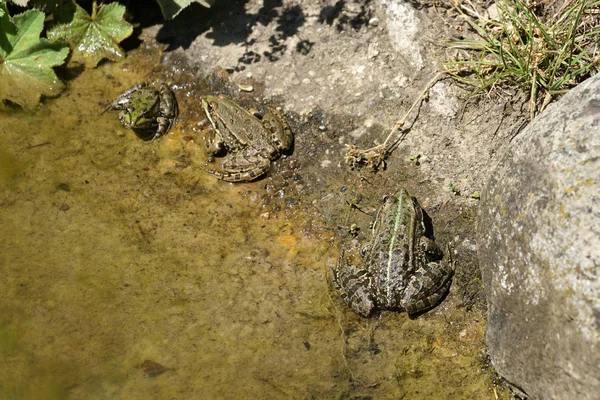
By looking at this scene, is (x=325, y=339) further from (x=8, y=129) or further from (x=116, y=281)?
(x=8, y=129)

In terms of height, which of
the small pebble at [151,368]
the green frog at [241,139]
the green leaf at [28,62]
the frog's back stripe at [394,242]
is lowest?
the small pebble at [151,368]

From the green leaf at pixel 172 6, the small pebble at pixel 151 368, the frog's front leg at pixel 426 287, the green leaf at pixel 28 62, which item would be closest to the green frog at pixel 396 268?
the frog's front leg at pixel 426 287

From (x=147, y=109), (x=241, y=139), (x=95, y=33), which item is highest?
(x=95, y=33)

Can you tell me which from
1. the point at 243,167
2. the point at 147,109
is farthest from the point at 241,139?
the point at 147,109

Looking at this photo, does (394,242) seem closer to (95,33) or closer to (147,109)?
(147,109)

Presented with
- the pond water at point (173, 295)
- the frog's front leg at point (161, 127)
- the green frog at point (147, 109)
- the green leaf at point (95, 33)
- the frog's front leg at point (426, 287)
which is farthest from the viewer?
the green leaf at point (95, 33)

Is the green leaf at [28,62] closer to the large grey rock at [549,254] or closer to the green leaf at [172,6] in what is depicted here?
the green leaf at [172,6]

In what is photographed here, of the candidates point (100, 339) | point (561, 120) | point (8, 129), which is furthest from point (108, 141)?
point (561, 120)
